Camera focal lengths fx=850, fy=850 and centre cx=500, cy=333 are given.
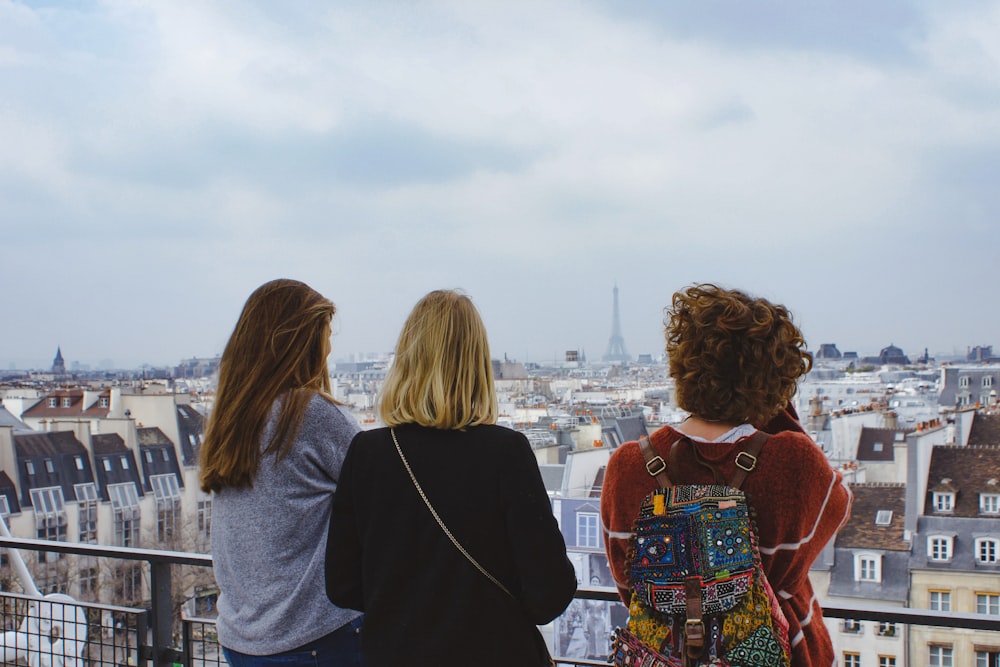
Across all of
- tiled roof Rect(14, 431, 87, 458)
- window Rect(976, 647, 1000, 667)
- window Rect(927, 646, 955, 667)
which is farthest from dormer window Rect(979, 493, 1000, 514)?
tiled roof Rect(14, 431, 87, 458)

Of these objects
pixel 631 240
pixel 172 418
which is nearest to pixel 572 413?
pixel 172 418

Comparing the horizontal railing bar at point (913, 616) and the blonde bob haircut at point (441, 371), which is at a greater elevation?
the blonde bob haircut at point (441, 371)

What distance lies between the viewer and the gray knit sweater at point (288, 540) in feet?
4.01

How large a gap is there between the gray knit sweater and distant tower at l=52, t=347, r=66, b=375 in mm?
13472

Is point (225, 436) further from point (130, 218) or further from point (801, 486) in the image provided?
point (130, 218)

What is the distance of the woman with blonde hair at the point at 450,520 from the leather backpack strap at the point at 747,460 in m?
0.22

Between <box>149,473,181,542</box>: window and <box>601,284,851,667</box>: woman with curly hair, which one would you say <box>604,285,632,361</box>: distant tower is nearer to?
<box>149,473,181,542</box>: window

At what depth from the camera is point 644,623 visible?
1.02 metres

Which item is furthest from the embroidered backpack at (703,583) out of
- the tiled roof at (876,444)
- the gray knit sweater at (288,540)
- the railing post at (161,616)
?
the tiled roof at (876,444)

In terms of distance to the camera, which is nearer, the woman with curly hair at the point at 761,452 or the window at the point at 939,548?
the woman with curly hair at the point at 761,452

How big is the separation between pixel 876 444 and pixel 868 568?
214 centimetres

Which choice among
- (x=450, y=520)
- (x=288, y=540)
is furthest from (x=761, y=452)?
(x=288, y=540)

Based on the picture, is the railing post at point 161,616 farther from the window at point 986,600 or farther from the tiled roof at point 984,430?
the tiled roof at point 984,430

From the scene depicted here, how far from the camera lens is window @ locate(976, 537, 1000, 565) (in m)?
12.4
